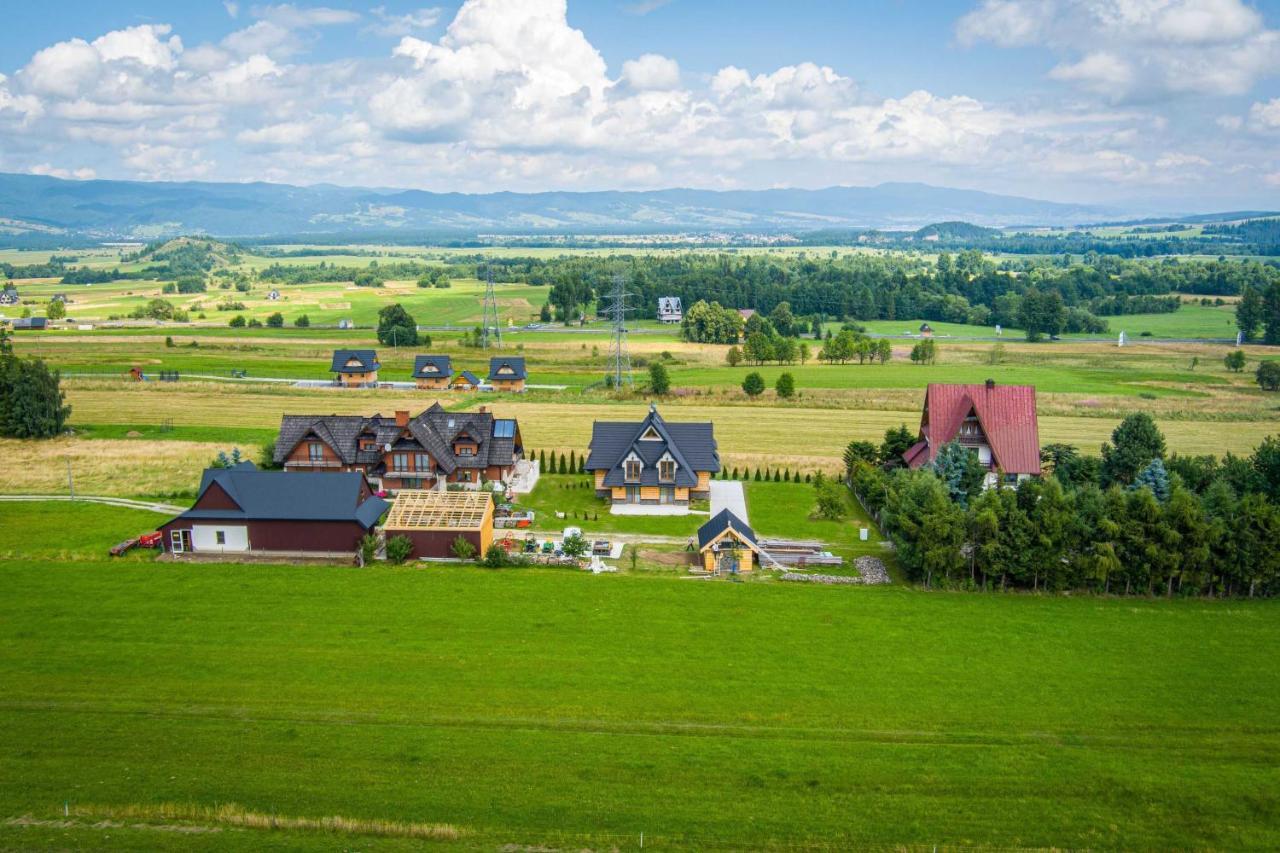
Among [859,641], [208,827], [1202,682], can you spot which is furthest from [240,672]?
[1202,682]

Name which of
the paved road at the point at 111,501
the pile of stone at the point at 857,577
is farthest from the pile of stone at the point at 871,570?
the paved road at the point at 111,501

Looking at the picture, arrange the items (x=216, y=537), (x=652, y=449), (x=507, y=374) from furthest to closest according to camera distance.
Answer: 1. (x=507, y=374)
2. (x=652, y=449)
3. (x=216, y=537)

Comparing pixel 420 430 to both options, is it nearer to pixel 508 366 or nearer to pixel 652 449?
pixel 652 449

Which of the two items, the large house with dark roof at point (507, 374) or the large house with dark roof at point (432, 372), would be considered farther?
the large house with dark roof at point (432, 372)

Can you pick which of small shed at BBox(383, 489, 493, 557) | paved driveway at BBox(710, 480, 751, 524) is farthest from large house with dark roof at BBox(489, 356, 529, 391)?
Result: small shed at BBox(383, 489, 493, 557)

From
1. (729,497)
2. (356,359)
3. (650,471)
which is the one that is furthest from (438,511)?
(356,359)

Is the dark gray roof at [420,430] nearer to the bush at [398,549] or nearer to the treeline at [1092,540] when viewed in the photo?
the bush at [398,549]

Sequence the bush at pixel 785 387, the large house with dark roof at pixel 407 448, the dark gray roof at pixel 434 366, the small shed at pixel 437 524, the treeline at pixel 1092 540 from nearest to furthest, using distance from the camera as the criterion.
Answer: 1. the treeline at pixel 1092 540
2. the small shed at pixel 437 524
3. the large house with dark roof at pixel 407 448
4. the bush at pixel 785 387
5. the dark gray roof at pixel 434 366
